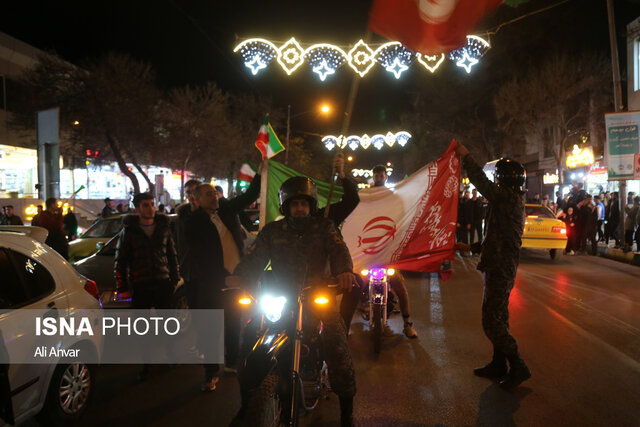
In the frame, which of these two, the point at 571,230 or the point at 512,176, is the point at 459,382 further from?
the point at 571,230

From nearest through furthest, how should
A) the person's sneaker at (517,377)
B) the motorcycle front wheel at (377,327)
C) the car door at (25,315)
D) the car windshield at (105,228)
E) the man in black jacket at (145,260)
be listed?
the car door at (25,315) < the person's sneaker at (517,377) < the man in black jacket at (145,260) < the motorcycle front wheel at (377,327) < the car windshield at (105,228)

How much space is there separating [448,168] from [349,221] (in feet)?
4.31

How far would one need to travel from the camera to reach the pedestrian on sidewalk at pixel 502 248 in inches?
170

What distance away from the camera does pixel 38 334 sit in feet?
10.8

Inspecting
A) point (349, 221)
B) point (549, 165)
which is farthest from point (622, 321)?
point (549, 165)

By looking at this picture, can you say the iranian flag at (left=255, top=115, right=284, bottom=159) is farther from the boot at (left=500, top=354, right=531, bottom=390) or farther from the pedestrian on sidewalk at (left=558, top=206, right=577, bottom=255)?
the pedestrian on sidewalk at (left=558, top=206, right=577, bottom=255)

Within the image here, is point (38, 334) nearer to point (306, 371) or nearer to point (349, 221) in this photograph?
point (306, 371)

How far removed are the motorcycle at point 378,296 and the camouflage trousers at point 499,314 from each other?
1261 mm

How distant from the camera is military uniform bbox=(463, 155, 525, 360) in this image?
432 cm

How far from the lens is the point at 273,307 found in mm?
3152

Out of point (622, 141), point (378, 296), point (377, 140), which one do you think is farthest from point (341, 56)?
point (622, 141)

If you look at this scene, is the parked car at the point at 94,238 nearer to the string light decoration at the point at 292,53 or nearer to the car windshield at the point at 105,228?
the car windshield at the point at 105,228

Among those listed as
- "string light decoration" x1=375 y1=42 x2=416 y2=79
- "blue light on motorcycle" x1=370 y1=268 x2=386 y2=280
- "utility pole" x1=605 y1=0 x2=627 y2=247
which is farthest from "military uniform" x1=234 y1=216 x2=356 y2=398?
"utility pole" x1=605 y1=0 x2=627 y2=247

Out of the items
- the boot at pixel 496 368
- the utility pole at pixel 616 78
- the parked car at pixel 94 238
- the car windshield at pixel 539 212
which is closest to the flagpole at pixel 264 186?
the boot at pixel 496 368
